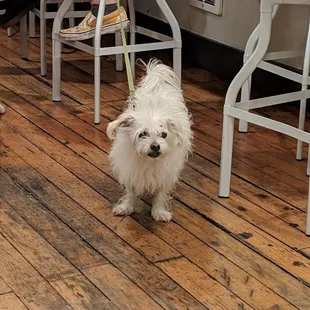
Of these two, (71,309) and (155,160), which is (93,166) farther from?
(71,309)

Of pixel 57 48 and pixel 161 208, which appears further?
pixel 57 48

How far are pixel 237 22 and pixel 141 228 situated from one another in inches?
69.8

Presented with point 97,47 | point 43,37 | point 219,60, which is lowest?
point 219,60

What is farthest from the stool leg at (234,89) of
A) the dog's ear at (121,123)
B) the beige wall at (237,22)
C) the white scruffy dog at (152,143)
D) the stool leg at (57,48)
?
the stool leg at (57,48)

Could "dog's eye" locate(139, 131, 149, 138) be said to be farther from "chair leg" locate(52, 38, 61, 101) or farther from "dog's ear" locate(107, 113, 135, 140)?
"chair leg" locate(52, 38, 61, 101)

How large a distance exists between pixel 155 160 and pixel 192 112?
1.17m

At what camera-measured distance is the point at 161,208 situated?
8.02 feet

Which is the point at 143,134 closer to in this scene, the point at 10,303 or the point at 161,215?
the point at 161,215

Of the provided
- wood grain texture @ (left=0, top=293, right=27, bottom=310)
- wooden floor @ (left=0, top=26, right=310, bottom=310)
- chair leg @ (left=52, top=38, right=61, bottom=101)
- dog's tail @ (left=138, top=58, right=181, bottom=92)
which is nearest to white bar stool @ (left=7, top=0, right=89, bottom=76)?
chair leg @ (left=52, top=38, right=61, bottom=101)

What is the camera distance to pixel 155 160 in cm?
235

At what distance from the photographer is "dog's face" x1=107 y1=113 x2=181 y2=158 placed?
2.26 metres

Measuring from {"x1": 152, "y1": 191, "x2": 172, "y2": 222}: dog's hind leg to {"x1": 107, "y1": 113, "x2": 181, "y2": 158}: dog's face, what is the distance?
8.2 inches

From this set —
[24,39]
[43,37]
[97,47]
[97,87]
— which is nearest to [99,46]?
[97,47]

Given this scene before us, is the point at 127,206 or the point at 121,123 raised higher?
the point at 121,123
